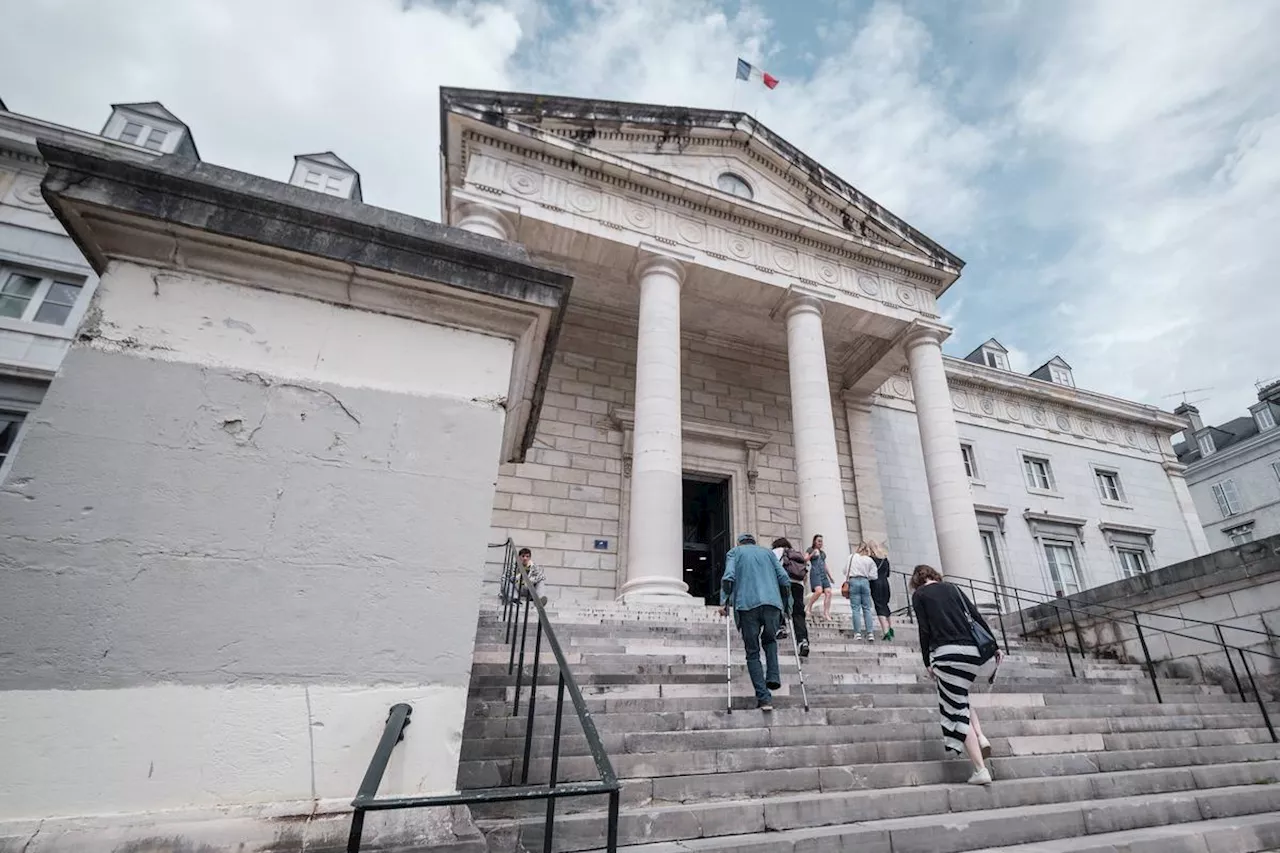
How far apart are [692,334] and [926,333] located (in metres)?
5.59

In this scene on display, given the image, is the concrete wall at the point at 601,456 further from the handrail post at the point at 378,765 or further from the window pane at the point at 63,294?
the window pane at the point at 63,294

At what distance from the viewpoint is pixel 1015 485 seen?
60.7ft

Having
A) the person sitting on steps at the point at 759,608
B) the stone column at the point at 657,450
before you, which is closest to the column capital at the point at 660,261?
the stone column at the point at 657,450

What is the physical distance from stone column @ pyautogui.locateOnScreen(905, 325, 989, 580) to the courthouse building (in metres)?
0.05

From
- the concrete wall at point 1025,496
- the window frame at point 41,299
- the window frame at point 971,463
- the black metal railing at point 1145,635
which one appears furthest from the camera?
the window frame at point 971,463

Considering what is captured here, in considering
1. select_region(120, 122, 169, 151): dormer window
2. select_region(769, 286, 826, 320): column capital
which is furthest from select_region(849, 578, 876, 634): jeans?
select_region(120, 122, 169, 151): dormer window

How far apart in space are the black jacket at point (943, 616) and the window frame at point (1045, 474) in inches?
670

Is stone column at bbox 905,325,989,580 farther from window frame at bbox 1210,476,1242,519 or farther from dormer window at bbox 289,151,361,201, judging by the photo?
window frame at bbox 1210,476,1242,519

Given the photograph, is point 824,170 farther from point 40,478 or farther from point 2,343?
point 2,343

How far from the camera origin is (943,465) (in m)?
13.3

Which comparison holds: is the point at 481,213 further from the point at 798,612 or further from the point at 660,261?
the point at 798,612

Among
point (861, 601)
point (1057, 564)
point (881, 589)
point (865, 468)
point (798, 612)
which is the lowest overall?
point (798, 612)

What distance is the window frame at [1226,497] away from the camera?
28.4 meters

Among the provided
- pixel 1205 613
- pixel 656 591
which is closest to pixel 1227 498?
pixel 1205 613
